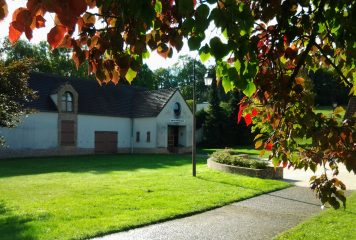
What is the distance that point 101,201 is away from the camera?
38.7ft

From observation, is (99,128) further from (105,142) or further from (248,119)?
(248,119)

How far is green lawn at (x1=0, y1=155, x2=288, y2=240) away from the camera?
28.6 ft

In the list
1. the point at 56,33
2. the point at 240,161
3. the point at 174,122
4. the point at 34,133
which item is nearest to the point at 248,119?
the point at 56,33

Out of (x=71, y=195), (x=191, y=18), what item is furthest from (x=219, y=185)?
(x=191, y=18)

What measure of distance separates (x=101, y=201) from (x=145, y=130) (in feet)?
98.2

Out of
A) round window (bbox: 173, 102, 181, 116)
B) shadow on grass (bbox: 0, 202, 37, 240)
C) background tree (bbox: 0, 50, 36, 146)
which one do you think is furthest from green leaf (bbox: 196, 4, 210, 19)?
round window (bbox: 173, 102, 181, 116)

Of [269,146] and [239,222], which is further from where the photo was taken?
[239,222]

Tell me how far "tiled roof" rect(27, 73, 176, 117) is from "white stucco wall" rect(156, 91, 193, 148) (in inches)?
27.3

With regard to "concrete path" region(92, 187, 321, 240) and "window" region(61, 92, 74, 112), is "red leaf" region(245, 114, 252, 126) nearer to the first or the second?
"concrete path" region(92, 187, 321, 240)

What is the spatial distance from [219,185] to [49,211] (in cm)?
722

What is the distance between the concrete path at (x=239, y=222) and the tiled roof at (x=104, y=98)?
2683cm

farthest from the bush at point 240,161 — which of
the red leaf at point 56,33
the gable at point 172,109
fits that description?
the gable at point 172,109

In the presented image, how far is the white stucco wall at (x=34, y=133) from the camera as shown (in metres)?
32.7

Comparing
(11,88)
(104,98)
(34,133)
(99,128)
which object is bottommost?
(34,133)
